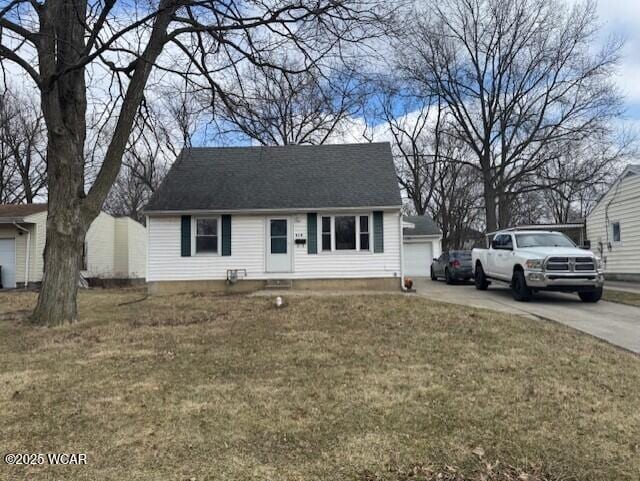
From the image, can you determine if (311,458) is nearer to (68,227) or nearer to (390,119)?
(68,227)

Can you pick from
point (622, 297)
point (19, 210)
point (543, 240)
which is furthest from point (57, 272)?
point (19, 210)

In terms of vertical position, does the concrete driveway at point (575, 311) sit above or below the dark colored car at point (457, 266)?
below

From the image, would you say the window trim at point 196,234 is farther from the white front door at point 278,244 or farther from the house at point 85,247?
the house at point 85,247

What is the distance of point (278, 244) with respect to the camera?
15.7 m

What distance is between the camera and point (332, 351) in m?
6.61

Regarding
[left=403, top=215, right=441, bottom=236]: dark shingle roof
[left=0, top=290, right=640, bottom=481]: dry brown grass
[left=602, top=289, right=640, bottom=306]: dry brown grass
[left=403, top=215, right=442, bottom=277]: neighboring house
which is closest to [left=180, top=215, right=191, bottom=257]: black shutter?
[left=0, top=290, right=640, bottom=481]: dry brown grass

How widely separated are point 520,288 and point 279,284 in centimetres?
750

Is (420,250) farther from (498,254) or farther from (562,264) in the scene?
Answer: (562,264)

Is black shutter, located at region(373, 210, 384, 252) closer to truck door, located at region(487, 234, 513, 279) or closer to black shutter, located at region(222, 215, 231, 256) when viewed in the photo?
truck door, located at region(487, 234, 513, 279)

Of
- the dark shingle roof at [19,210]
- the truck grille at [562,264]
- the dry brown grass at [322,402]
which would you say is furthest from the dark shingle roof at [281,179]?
the dry brown grass at [322,402]

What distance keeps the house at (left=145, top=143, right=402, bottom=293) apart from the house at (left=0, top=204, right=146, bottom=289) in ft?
16.1

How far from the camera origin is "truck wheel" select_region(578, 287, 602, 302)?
11914 mm

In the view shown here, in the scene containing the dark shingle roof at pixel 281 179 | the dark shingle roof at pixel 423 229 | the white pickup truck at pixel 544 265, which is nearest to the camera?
the white pickup truck at pixel 544 265

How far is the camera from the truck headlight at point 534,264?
456 inches
